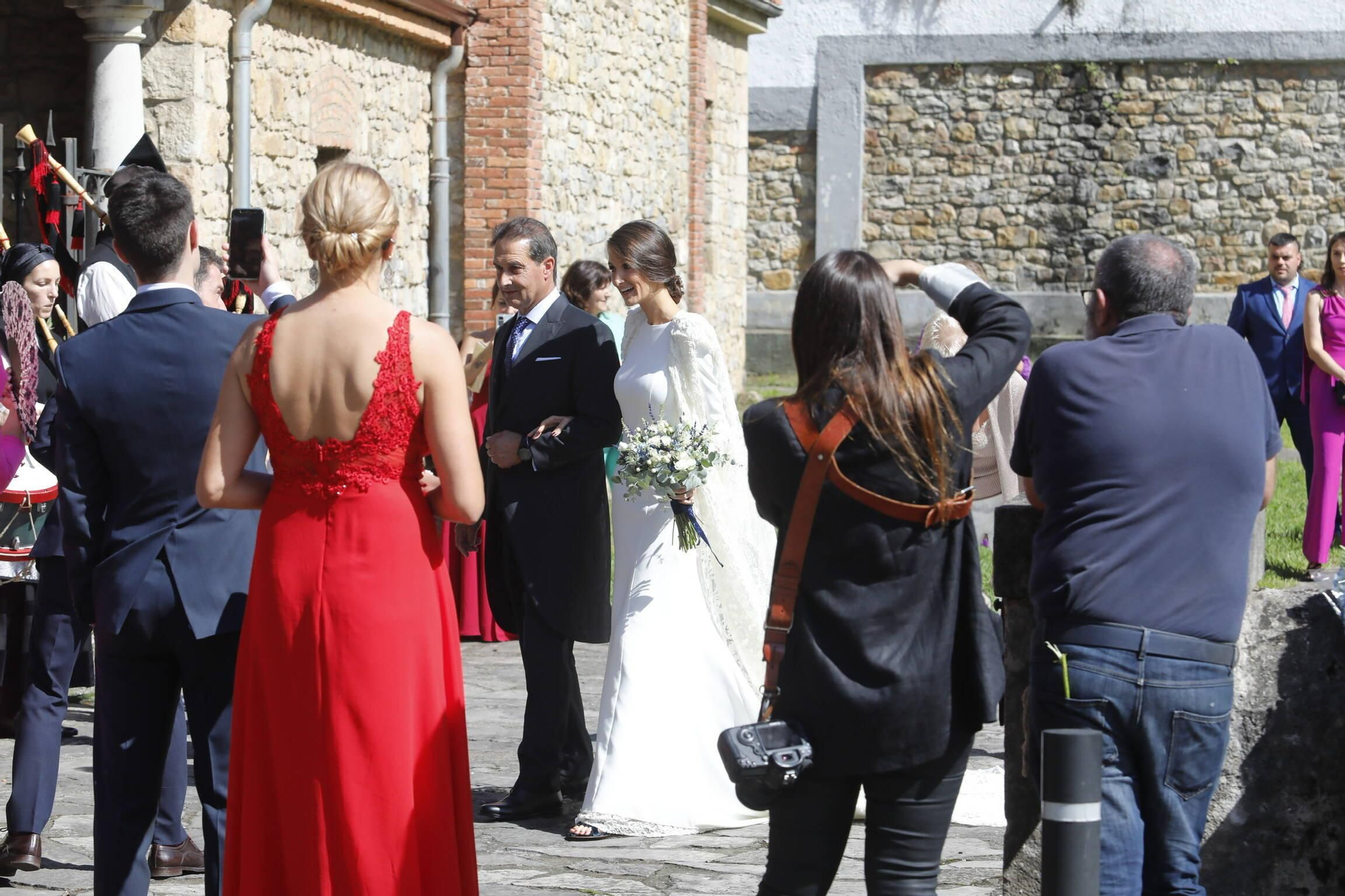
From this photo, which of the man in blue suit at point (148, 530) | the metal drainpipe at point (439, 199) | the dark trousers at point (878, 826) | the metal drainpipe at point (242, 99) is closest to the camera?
the dark trousers at point (878, 826)

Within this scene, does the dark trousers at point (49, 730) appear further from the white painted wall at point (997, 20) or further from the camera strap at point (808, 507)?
the white painted wall at point (997, 20)

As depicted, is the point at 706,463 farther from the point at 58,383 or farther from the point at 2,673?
the point at 2,673

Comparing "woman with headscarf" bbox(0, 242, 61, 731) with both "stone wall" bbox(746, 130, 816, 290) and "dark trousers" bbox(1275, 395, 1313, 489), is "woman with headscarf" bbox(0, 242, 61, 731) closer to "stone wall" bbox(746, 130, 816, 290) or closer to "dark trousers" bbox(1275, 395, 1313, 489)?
"dark trousers" bbox(1275, 395, 1313, 489)

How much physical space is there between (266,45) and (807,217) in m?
15.8

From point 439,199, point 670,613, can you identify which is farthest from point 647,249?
point 439,199

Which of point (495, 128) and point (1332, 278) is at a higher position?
point (495, 128)

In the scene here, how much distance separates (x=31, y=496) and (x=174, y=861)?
7.08 ft

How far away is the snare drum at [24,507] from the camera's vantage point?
22.3ft

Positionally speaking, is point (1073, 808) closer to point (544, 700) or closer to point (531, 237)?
point (544, 700)

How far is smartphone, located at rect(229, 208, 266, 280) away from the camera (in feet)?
14.9

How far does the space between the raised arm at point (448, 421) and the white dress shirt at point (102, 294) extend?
232 centimetres

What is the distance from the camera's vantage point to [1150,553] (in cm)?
367

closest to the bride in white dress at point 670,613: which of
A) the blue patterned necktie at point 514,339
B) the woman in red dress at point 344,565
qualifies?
the blue patterned necktie at point 514,339

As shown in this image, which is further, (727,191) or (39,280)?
(727,191)
